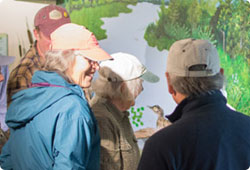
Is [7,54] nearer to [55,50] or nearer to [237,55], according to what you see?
[55,50]

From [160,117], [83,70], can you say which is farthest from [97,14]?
[160,117]

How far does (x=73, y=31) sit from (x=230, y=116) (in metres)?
1.04

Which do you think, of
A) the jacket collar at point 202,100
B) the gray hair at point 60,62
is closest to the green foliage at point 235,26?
the jacket collar at point 202,100

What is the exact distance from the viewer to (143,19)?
87.9 inches

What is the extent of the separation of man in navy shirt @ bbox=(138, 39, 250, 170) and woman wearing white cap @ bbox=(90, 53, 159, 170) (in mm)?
551

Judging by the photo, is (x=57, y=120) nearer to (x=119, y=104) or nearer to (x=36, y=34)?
(x=119, y=104)

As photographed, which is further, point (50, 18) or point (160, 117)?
point (160, 117)

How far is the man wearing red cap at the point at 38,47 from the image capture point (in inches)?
77.4

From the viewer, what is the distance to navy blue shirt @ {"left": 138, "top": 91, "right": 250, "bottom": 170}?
4.19ft

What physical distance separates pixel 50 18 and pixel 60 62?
1.36 feet

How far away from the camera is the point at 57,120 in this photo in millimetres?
1595

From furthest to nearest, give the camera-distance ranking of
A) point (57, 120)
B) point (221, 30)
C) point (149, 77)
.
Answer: point (221, 30) < point (149, 77) < point (57, 120)

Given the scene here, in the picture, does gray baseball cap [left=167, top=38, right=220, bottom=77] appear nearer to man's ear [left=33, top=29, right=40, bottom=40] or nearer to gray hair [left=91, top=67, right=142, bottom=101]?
gray hair [left=91, top=67, right=142, bottom=101]

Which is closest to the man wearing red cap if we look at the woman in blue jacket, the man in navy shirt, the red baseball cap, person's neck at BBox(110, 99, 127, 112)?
the red baseball cap
